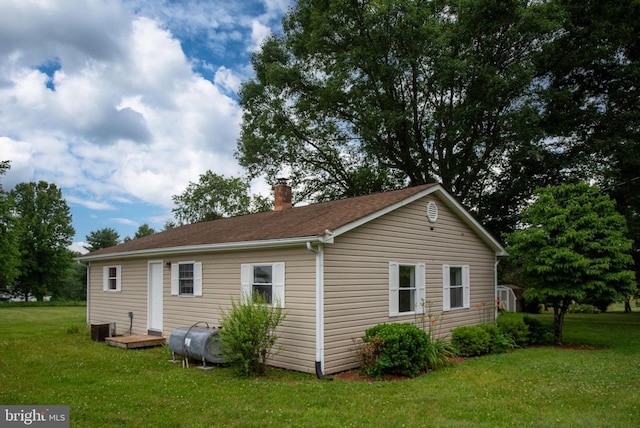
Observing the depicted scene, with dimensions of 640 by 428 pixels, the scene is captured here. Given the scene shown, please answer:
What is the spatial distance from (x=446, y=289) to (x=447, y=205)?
225 cm

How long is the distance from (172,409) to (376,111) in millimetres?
16586

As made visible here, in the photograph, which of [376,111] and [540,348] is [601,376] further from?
[376,111]

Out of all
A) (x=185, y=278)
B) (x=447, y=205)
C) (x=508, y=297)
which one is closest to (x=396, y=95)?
(x=447, y=205)

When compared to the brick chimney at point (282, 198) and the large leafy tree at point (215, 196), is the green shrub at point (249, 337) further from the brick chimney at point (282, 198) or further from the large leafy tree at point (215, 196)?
the large leafy tree at point (215, 196)

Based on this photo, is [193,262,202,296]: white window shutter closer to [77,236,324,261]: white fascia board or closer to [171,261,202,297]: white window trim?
[171,261,202,297]: white window trim

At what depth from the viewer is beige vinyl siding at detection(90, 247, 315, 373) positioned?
369 inches

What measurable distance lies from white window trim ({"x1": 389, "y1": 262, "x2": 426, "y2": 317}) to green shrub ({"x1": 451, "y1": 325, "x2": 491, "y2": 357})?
1107mm

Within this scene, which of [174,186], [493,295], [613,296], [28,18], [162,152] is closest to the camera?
[28,18]

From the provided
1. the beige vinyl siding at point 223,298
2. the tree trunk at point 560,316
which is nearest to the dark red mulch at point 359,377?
the beige vinyl siding at point 223,298

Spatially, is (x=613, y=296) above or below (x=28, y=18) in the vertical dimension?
below

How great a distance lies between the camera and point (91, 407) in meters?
6.61

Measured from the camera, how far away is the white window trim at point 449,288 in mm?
12492

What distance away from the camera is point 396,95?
2172cm

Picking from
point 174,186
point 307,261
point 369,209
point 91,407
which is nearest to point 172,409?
point 91,407
